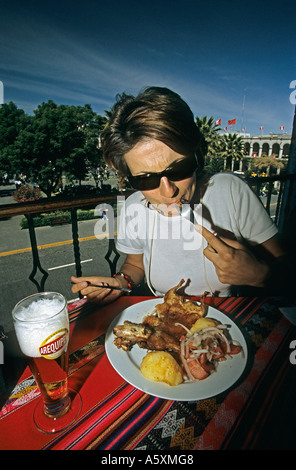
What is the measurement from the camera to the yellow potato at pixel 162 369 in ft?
2.92

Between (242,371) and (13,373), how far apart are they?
0.94 metres

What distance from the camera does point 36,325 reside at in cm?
82

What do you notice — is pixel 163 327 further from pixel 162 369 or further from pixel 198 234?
pixel 198 234

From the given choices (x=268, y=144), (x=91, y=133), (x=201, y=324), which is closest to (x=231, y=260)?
(x=201, y=324)

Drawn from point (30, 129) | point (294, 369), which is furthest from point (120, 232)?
point (30, 129)

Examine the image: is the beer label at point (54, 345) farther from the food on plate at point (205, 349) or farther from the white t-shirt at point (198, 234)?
the white t-shirt at point (198, 234)

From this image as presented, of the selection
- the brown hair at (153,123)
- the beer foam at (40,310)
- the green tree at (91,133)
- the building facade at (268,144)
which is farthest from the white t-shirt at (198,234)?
the building facade at (268,144)

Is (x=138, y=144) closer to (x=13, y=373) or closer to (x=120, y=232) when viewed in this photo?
(x=120, y=232)

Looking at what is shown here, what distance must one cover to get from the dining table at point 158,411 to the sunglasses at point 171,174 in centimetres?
100

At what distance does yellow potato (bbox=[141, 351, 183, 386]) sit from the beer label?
33cm

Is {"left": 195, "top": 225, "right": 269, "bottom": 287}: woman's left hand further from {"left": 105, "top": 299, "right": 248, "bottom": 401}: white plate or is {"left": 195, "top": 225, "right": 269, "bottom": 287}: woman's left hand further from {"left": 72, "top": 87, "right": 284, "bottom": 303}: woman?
{"left": 105, "top": 299, "right": 248, "bottom": 401}: white plate

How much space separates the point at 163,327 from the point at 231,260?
49cm

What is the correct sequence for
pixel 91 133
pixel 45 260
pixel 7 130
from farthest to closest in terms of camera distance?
1. pixel 91 133
2. pixel 7 130
3. pixel 45 260

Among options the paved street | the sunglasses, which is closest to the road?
the paved street
